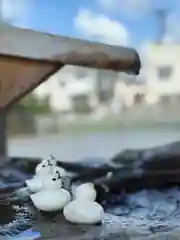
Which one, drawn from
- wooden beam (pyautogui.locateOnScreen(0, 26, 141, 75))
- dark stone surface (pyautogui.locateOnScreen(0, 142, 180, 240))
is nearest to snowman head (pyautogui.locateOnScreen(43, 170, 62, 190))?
dark stone surface (pyautogui.locateOnScreen(0, 142, 180, 240))

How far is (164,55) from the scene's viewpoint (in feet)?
3.84

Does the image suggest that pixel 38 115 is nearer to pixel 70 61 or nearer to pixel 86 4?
pixel 70 61

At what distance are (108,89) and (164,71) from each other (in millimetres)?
142

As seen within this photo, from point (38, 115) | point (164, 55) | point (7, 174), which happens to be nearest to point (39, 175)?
point (7, 174)

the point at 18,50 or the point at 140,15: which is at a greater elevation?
the point at 140,15

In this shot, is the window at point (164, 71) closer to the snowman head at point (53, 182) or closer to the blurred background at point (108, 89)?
the blurred background at point (108, 89)

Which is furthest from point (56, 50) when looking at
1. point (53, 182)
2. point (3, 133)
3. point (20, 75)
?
point (53, 182)

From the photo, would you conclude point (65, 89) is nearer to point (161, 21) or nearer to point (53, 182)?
point (161, 21)

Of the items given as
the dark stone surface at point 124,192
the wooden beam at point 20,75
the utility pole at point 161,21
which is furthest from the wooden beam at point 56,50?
the dark stone surface at point 124,192

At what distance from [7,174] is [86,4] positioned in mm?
444

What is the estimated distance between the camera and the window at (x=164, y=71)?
1.17m

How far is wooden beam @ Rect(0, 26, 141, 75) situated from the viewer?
3.52 feet

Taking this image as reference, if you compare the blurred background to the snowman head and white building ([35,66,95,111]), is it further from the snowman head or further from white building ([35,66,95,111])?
the snowman head

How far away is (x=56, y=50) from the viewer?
107cm
